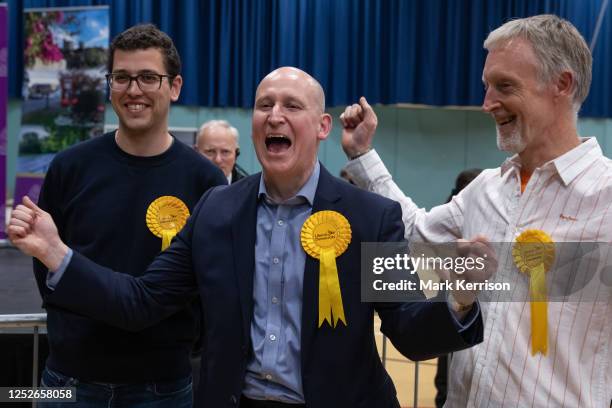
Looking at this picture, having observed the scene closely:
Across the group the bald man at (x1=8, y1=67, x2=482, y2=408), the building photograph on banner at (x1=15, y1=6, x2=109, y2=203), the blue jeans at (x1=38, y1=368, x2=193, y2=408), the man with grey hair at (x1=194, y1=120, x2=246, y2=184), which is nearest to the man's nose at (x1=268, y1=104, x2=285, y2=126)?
the bald man at (x1=8, y1=67, x2=482, y2=408)

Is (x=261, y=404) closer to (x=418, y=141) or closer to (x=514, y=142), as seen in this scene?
(x=514, y=142)

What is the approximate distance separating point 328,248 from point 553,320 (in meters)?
Result: 0.62

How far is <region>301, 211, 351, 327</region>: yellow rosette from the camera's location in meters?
1.72

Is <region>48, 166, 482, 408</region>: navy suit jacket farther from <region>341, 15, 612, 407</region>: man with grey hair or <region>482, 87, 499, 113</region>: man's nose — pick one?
<region>482, 87, 499, 113</region>: man's nose

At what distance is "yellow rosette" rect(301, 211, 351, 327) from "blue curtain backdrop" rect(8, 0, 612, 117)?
836 centimetres

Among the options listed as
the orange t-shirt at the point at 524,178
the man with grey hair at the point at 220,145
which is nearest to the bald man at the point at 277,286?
the orange t-shirt at the point at 524,178

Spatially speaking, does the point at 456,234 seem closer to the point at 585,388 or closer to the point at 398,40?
the point at 585,388

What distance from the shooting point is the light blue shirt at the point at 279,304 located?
1706 mm

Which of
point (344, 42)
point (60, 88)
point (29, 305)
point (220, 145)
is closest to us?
point (29, 305)

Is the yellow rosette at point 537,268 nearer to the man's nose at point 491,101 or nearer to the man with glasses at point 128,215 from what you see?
the man's nose at point 491,101

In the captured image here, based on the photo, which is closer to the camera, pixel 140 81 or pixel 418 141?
pixel 140 81

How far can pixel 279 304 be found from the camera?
68.9 inches

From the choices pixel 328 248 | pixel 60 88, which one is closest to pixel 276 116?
pixel 328 248

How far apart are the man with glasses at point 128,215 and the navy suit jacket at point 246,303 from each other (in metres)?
0.23
